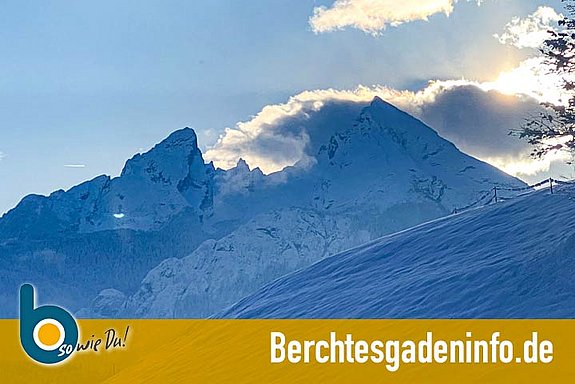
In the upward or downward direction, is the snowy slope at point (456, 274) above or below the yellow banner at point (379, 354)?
above

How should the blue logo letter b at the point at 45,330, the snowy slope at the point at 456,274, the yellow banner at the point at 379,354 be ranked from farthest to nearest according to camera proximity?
the snowy slope at the point at 456,274, the blue logo letter b at the point at 45,330, the yellow banner at the point at 379,354

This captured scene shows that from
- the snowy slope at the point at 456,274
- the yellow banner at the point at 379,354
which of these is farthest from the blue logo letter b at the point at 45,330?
the snowy slope at the point at 456,274

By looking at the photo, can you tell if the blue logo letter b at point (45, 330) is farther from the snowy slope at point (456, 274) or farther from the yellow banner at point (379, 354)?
the snowy slope at point (456, 274)

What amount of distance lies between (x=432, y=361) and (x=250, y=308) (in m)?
18.2

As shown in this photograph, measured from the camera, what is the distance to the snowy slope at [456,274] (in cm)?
2742

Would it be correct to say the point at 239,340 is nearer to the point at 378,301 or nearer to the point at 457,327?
the point at 378,301

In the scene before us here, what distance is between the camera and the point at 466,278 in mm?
30281

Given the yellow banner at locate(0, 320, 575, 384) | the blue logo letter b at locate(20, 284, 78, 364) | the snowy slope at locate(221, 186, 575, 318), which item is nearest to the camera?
the yellow banner at locate(0, 320, 575, 384)

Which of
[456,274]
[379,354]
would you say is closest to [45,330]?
[379,354]

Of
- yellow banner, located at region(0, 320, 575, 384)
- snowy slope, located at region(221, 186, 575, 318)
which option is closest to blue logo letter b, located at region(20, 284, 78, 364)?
yellow banner, located at region(0, 320, 575, 384)

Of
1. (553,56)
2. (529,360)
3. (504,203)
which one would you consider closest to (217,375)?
(529,360)

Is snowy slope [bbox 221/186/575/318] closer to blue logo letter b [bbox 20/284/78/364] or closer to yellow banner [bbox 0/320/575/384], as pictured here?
yellow banner [bbox 0/320/575/384]

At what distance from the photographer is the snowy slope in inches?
1080

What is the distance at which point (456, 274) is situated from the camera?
31.1 metres
